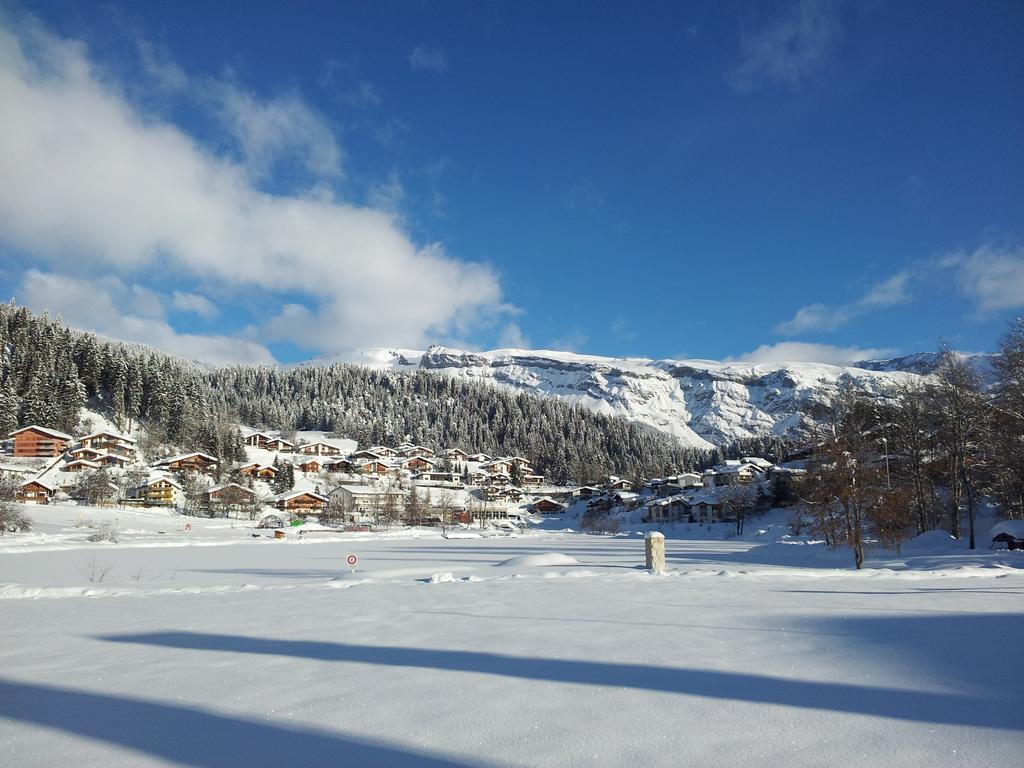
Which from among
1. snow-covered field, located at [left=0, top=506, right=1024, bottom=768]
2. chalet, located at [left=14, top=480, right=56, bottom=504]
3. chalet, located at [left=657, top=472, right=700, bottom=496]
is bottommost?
chalet, located at [left=657, top=472, right=700, bottom=496]

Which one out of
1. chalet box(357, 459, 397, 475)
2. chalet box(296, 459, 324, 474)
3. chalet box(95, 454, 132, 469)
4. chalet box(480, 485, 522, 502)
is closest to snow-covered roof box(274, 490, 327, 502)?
chalet box(95, 454, 132, 469)

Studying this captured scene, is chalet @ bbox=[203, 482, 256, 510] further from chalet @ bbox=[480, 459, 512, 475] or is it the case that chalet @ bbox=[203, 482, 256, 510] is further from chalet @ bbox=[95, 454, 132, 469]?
chalet @ bbox=[480, 459, 512, 475]

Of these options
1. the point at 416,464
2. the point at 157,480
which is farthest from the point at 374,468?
the point at 157,480

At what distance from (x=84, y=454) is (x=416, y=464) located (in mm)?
64522

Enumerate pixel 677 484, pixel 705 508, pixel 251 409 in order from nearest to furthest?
pixel 705 508
pixel 677 484
pixel 251 409

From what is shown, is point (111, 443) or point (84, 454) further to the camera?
point (111, 443)

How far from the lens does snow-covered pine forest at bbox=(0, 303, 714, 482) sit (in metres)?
93.0

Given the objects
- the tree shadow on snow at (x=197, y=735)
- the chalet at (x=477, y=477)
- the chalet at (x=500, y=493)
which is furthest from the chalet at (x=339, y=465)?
the tree shadow on snow at (x=197, y=735)

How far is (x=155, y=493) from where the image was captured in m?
76.7

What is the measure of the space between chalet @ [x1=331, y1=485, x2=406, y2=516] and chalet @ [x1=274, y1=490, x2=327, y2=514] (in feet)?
9.75

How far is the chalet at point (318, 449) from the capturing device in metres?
126

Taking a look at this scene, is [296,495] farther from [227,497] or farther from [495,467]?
[495,467]

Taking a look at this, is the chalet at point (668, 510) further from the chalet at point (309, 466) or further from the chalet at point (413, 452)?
the chalet at point (309, 466)

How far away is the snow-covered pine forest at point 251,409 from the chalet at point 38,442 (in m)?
5.82
